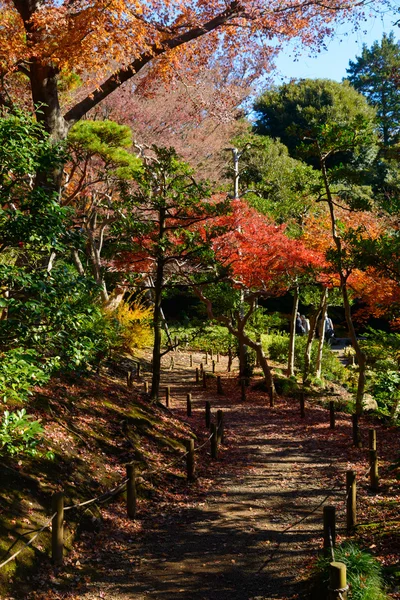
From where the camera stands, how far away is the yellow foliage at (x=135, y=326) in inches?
755

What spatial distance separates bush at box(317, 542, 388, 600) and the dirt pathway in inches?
17.5

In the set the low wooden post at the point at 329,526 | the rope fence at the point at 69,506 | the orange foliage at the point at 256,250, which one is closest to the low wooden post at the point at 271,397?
the orange foliage at the point at 256,250

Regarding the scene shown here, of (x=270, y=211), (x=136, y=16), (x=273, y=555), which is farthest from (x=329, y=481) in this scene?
(x=270, y=211)

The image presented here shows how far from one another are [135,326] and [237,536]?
44.8 feet

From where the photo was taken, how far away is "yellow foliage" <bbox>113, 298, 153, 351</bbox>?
1919cm

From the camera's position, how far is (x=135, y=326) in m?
19.8

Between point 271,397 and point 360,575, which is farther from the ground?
point 360,575

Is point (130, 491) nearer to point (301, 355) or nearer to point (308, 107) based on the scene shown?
point (301, 355)

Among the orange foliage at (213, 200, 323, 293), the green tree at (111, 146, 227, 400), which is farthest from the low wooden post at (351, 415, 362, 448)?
the orange foliage at (213, 200, 323, 293)

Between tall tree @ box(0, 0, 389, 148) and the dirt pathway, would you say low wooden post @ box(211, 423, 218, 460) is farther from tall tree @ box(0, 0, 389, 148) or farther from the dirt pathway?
tall tree @ box(0, 0, 389, 148)

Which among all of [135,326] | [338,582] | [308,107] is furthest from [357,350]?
[308,107]

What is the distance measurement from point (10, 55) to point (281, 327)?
73.0ft

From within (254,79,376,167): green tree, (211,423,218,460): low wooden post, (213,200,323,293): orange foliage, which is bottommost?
(211,423,218,460): low wooden post

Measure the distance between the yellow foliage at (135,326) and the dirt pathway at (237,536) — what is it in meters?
8.60
